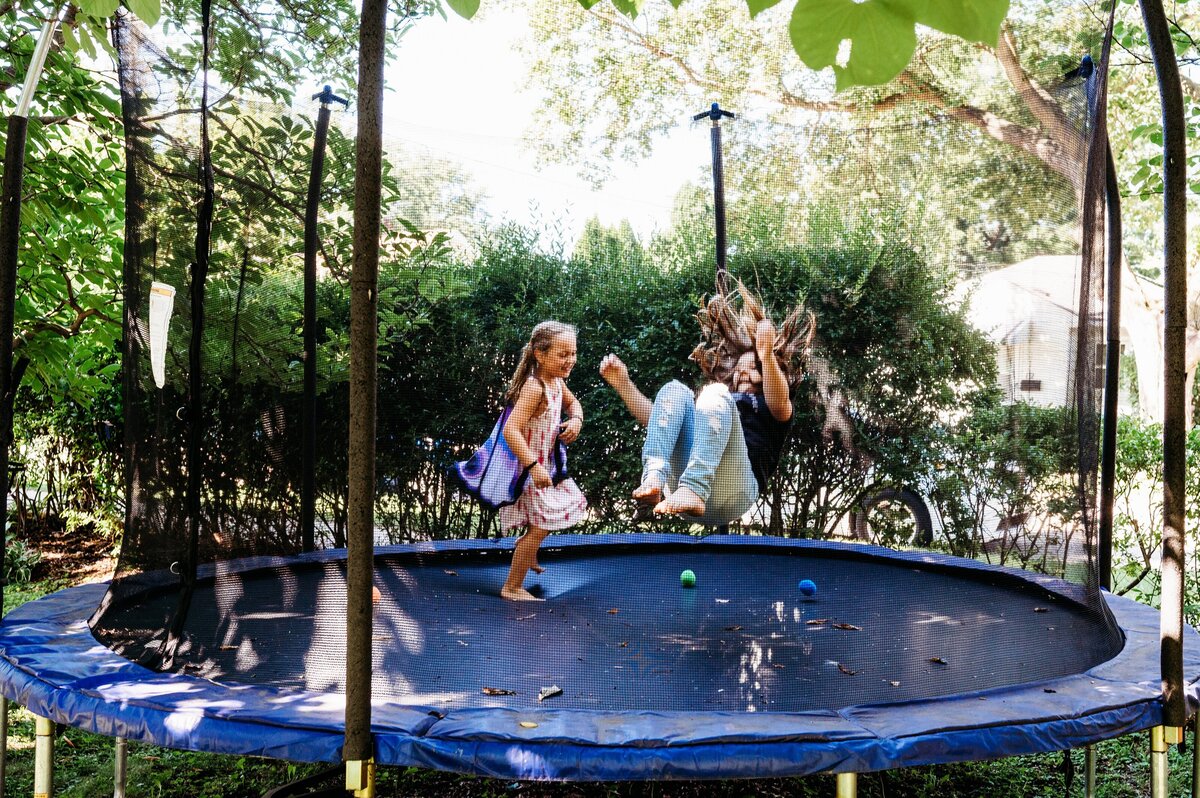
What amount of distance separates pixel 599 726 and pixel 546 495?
132 cm

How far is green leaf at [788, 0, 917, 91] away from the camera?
78 centimetres

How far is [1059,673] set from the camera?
1.74 meters

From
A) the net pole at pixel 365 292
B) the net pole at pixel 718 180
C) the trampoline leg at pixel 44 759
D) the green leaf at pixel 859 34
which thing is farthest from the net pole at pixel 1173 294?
the trampoline leg at pixel 44 759

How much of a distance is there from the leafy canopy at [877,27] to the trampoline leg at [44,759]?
156 cm

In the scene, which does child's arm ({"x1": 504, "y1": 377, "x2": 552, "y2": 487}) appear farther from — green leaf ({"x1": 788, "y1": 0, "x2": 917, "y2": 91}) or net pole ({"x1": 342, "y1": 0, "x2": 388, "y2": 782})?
green leaf ({"x1": 788, "y1": 0, "x2": 917, "y2": 91})

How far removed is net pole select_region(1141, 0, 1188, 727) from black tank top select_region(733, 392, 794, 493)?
4.79 feet

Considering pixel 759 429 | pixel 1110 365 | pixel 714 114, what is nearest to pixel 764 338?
pixel 759 429

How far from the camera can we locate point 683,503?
2633mm

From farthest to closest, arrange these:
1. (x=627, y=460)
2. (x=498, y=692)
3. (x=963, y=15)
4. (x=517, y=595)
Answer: (x=627, y=460) < (x=517, y=595) < (x=498, y=692) < (x=963, y=15)

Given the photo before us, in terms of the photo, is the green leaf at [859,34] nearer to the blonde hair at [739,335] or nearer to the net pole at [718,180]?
the net pole at [718,180]

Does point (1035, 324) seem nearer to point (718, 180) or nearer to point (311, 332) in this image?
point (718, 180)

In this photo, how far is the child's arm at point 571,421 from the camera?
8.53 feet

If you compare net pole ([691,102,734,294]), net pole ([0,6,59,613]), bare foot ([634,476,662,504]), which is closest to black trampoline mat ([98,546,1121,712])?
bare foot ([634,476,662,504])

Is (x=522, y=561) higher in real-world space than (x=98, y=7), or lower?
lower
